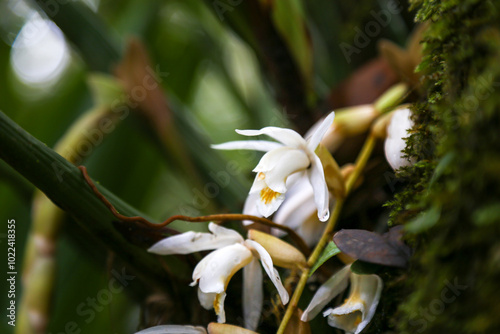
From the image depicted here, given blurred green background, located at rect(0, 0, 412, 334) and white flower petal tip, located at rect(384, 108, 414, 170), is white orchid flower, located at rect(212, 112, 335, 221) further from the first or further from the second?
blurred green background, located at rect(0, 0, 412, 334)

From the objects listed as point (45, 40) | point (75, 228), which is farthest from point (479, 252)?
point (45, 40)

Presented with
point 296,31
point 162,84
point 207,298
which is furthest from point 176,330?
point 162,84

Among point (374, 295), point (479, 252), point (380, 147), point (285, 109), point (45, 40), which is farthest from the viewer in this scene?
point (45, 40)

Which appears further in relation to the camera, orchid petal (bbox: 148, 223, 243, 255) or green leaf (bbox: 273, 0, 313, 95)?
green leaf (bbox: 273, 0, 313, 95)

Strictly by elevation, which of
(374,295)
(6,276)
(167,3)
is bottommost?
(374,295)

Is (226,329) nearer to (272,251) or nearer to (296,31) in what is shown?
(272,251)

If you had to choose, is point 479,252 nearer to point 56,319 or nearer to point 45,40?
point 56,319

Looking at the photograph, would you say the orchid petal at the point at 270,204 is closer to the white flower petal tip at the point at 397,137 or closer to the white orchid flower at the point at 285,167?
the white orchid flower at the point at 285,167

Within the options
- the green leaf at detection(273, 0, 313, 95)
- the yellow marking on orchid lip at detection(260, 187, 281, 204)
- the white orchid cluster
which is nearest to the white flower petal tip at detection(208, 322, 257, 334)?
the white orchid cluster
